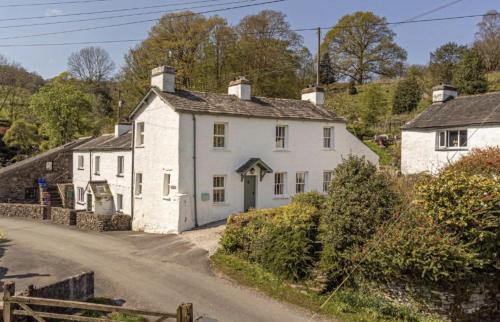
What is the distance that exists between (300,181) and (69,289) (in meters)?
17.8

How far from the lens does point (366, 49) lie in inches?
2630

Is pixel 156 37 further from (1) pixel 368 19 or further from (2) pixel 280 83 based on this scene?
(1) pixel 368 19

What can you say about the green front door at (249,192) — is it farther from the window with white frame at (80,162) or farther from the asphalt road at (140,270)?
the window with white frame at (80,162)

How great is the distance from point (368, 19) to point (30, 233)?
62.4m

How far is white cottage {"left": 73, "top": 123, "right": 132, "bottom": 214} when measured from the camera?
85.7 ft

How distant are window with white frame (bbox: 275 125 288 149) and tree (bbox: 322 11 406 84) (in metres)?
46.6

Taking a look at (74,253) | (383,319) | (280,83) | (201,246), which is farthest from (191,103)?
(280,83)

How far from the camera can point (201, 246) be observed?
59.3 ft

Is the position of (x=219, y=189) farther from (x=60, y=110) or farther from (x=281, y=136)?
(x=60, y=110)

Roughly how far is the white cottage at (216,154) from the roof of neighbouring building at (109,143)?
8.09 feet

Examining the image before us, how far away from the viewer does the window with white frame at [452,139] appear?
24625 millimetres

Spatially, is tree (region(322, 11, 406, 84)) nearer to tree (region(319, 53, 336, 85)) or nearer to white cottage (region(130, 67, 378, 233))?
tree (region(319, 53, 336, 85))

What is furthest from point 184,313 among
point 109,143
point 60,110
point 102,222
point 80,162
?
point 60,110

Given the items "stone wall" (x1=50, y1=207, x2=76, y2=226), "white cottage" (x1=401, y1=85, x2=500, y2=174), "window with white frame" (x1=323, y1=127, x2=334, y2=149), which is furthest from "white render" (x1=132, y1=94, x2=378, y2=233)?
"white cottage" (x1=401, y1=85, x2=500, y2=174)
